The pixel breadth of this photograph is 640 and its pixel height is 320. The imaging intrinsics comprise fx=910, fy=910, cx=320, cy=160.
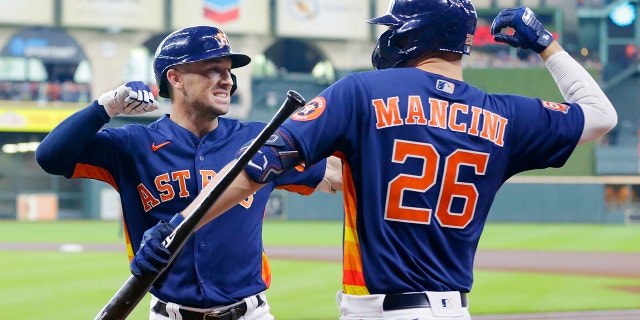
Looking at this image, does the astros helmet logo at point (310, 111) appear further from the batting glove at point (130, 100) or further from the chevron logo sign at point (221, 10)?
the chevron logo sign at point (221, 10)

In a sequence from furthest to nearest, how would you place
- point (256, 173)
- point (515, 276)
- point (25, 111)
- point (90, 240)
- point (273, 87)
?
point (273, 87) < point (25, 111) < point (90, 240) < point (515, 276) < point (256, 173)

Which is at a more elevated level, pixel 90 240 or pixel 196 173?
pixel 196 173

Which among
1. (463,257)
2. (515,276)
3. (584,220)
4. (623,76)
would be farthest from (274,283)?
(623,76)

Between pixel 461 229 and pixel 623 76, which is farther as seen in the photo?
pixel 623 76

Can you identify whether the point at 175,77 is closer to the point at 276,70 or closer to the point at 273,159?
the point at 273,159

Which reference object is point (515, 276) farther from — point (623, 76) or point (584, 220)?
point (623, 76)

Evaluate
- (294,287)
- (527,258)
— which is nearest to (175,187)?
(294,287)

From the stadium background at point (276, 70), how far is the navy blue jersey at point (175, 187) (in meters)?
30.0

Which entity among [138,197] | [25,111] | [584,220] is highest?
[138,197]

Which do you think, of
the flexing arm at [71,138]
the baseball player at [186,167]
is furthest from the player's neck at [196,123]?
the flexing arm at [71,138]

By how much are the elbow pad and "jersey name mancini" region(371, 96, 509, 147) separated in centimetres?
34

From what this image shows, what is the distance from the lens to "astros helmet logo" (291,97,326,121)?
2.88 metres

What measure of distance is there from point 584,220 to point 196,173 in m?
31.4

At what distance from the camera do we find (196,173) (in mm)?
4383
